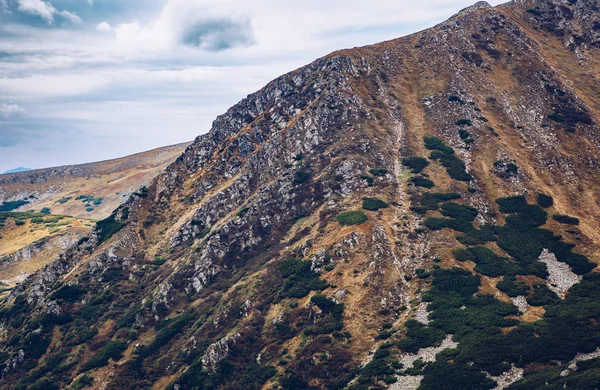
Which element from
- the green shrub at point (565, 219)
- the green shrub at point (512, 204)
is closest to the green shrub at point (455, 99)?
the green shrub at point (512, 204)

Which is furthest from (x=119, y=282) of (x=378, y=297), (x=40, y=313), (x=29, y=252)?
(x=29, y=252)

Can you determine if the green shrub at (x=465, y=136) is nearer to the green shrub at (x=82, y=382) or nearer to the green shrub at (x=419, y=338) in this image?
the green shrub at (x=419, y=338)

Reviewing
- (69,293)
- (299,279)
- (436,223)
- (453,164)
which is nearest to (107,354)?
(69,293)

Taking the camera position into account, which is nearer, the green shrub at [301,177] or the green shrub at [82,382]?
the green shrub at [82,382]

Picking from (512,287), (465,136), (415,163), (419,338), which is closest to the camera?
(419,338)

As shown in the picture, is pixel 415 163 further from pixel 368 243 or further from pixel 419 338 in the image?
pixel 419 338

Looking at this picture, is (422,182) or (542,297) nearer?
(542,297)
